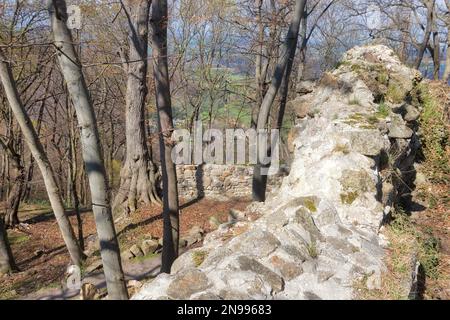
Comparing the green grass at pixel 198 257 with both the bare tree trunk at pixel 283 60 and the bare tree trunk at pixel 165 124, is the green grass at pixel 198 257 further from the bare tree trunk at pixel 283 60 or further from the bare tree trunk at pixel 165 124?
the bare tree trunk at pixel 283 60

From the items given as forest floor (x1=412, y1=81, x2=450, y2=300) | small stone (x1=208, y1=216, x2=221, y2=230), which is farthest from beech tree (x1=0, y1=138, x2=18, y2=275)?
forest floor (x1=412, y1=81, x2=450, y2=300)

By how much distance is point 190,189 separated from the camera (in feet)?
43.0

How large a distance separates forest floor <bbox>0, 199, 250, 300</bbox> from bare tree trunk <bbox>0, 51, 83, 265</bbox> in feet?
2.53

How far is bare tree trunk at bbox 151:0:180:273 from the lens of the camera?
5.66 metres

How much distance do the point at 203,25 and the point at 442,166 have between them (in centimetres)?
1267

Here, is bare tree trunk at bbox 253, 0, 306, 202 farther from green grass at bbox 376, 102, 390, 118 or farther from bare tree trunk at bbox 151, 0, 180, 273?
bare tree trunk at bbox 151, 0, 180, 273

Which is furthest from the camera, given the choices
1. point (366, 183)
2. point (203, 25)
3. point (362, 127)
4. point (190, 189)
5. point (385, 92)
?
point (203, 25)

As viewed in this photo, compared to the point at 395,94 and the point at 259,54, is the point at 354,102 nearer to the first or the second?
the point at 395,94

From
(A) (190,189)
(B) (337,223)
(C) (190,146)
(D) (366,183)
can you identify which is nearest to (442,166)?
(D) (366,183)

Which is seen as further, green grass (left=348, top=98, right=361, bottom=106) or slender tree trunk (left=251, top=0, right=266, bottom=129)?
slender tree trunk (left=251, top=0, right=266, bottom=129)

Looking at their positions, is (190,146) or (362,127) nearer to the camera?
(362,127)

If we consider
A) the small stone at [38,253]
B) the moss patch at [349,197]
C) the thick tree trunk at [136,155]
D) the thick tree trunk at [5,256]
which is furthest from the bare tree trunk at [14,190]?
the moss patch at [349,197]

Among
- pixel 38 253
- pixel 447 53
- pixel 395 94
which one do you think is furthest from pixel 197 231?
pixel 447 53
